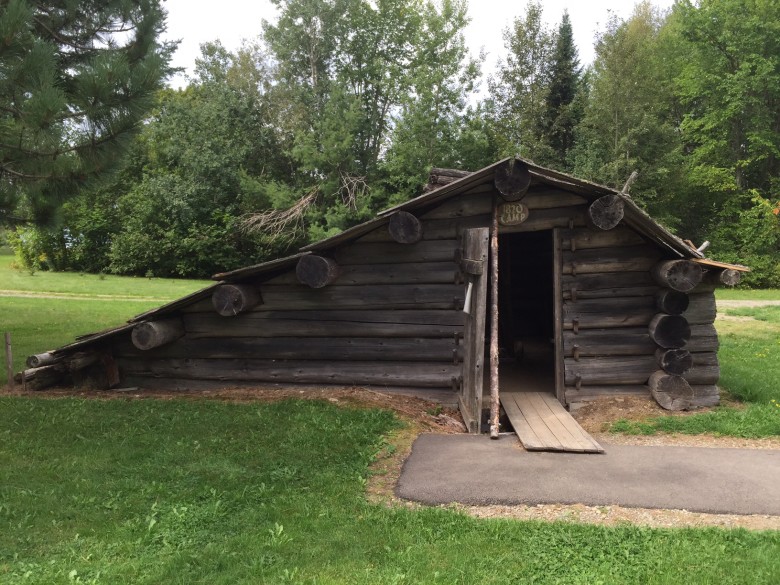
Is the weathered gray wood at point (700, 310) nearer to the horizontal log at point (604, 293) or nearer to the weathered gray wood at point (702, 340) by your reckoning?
the weathered gray wood at point (702, 340)

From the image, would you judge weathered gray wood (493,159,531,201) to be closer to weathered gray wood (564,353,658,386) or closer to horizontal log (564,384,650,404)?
weathered gray wood (564,353,658,386)

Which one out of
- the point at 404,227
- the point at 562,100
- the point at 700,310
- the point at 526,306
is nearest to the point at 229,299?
the point at 404,227

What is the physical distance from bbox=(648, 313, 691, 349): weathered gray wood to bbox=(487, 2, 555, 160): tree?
26780 millimetres

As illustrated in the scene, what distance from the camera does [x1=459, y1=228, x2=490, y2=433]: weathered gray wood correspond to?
6650 millimetres

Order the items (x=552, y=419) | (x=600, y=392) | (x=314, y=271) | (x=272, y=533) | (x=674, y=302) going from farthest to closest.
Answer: (x=600, y=392) < (x=314, y=271) < (x=674, y=302) < (x=552, y=419) < (x=272, y=533)

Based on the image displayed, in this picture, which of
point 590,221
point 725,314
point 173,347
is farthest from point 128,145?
point 725,314

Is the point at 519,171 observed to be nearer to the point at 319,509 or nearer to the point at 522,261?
the point at 319,509

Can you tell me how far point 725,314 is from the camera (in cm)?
1684

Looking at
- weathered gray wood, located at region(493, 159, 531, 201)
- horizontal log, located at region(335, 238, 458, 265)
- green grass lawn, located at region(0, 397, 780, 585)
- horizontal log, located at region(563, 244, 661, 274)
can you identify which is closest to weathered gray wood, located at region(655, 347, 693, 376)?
horizontal log, located at region(563, 244, 661, 274)

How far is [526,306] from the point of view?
1388 cm

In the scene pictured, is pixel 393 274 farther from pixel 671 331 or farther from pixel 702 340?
pixel 702 340

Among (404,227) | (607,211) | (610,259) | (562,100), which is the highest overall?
(562,100)

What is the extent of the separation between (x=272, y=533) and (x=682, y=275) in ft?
18.7

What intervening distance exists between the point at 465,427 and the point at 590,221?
3089mm
